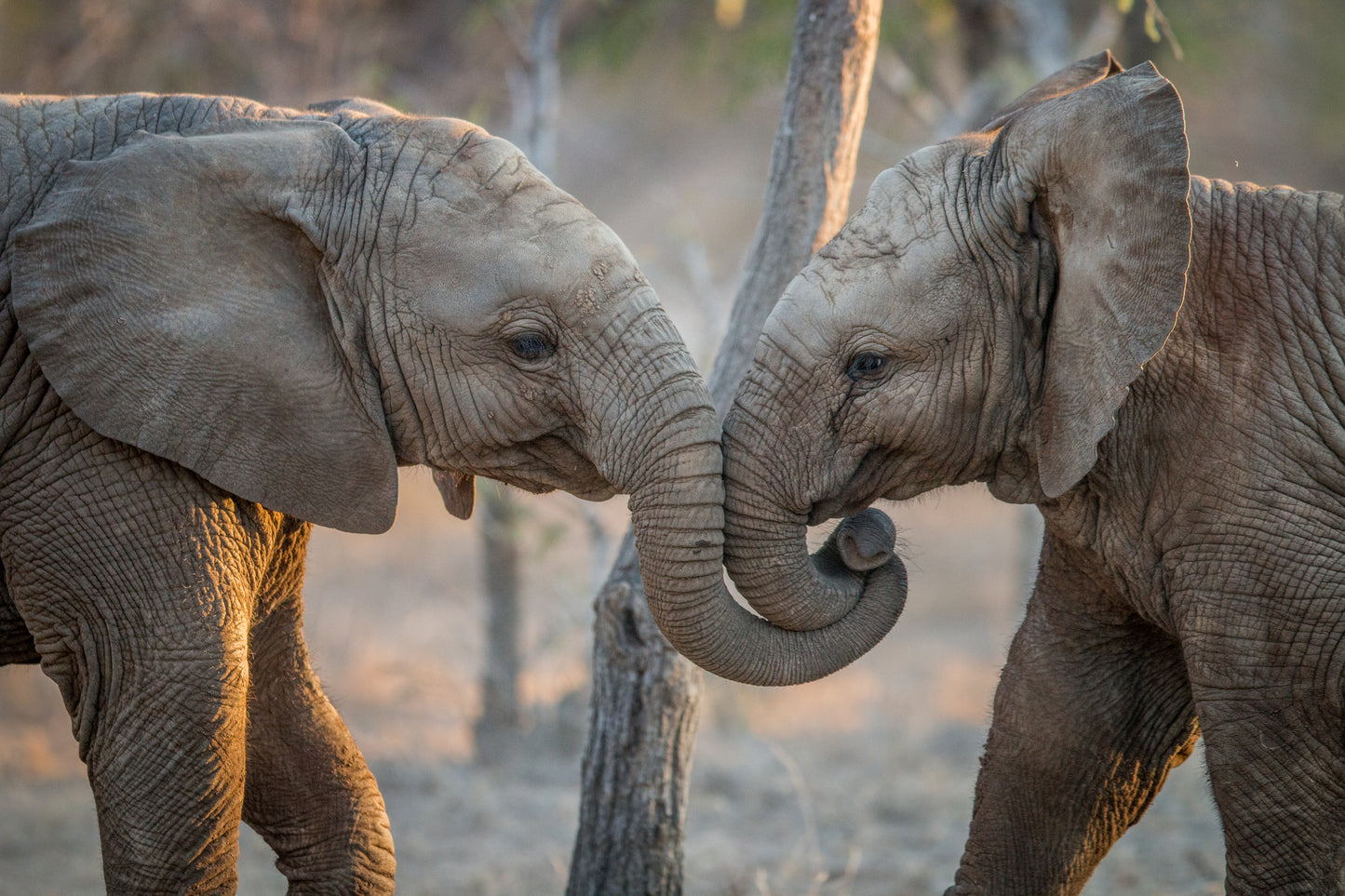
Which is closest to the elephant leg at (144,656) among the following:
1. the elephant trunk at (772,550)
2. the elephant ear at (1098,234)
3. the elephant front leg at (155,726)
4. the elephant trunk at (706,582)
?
the elephant front leg at (155,726)

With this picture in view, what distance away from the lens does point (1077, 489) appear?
399 cm

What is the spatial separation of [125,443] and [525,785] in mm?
5723

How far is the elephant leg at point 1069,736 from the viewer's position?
14.2 feet

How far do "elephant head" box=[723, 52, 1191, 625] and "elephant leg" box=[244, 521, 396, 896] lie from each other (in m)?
1.50

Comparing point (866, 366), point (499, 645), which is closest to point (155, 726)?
point (866, 366)

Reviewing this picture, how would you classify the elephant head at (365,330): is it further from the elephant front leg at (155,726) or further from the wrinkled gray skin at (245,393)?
the elephant front leg at (155,726)

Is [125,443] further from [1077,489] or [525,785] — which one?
[525,785]

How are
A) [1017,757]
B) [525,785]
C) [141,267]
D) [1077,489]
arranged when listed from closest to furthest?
1. [141,267]
2. [1077,489]
3. [1017,757]
4. [525,785]

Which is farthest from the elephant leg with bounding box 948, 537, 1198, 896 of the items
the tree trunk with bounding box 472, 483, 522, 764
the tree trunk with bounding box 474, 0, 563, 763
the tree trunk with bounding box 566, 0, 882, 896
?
the tree trunk with bounding box 472, 483, 522, 764

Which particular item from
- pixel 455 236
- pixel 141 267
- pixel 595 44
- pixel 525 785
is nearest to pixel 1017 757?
pixel 455 236

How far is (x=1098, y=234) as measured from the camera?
363 cm

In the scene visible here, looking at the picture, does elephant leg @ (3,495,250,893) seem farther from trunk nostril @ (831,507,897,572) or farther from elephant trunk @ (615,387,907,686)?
trunk nostril @ (831,507,897,572)

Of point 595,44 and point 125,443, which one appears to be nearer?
point 125,443

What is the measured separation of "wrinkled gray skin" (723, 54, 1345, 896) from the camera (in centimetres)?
359
